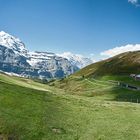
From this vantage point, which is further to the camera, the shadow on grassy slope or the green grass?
the green grass

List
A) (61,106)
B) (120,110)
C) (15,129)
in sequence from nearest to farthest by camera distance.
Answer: (15,129)
(61,106)
(120,110)

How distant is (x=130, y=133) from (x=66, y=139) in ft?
27.5

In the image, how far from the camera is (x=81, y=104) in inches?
2037

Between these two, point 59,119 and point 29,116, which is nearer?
point 29,116

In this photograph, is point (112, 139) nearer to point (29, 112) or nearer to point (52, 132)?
point (52, 132)

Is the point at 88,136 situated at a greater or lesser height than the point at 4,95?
lesser

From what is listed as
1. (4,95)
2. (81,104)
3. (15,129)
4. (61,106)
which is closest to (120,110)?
(81,104)

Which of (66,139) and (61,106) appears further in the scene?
(61,106)

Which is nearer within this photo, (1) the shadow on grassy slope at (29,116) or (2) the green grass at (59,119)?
(1) the shadow on grassy slope at (29,116)

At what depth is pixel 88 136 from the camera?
119 ft

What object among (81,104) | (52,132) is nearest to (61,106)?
(81,104)

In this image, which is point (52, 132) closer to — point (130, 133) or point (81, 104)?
point (130, 133)

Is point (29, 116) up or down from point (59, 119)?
up

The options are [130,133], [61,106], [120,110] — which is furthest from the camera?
[120,110]
